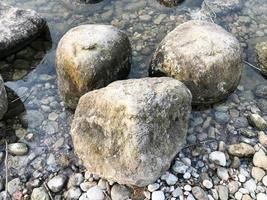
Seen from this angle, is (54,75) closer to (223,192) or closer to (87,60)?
(87,60)

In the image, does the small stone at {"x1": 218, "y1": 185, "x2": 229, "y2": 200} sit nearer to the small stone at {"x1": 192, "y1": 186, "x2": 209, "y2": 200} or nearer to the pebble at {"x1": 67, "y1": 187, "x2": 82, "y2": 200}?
the small stone at {"x1": 192, "y1": 186, "x2": 209, "y2": 200}

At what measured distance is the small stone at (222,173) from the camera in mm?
3869

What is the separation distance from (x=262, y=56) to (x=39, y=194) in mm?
2792

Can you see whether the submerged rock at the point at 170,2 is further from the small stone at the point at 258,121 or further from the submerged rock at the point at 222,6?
the small stone at the point at 258,121

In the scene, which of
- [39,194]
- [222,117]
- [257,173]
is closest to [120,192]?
[39,194]

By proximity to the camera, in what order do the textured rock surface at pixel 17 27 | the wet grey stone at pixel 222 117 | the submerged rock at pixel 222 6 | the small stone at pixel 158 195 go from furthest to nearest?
the submerged rock at pixel 222 6 → the textured rock surface at pixel 17 27 → the wet grey stone at pixel 222 117 → the small stone at pixel 158 195

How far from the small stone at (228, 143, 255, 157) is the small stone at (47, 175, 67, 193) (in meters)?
1.61

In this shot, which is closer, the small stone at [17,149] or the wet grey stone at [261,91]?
the small stone at [17,149]

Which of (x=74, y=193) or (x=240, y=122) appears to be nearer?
(x=74, y=193)

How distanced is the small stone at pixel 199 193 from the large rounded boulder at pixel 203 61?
102 cm

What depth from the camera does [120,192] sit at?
3707 millimetres

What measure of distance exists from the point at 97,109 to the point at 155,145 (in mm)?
582

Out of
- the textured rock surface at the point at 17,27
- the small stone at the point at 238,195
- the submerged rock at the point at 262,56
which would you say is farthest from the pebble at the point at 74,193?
the submerged rock at the point at 262,56

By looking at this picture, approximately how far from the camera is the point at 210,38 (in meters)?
4.26
